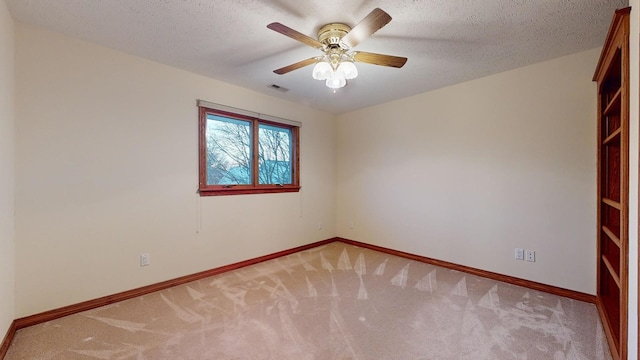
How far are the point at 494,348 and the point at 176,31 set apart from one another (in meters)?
3.32

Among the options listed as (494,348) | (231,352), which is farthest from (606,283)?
(231,352)

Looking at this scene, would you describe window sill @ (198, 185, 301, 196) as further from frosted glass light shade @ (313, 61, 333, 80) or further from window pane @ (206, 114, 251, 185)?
frosted glass light shade @ (313, 61, 333, 80)

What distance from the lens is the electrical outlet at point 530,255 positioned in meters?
2.81

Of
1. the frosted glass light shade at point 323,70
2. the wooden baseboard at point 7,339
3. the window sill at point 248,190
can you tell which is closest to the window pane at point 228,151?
the window sill at point 248,190

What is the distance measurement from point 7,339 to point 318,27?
3138 mm

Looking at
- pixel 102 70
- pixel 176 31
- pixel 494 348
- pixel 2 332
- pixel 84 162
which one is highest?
pixel 176 31

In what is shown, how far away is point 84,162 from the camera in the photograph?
234cm

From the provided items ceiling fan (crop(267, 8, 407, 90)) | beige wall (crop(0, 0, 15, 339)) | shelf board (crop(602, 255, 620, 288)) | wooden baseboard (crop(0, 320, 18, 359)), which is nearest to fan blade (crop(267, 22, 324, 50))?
ceiling fan (crop(267, 8, 407, 90))

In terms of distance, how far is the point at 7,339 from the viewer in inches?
72.7

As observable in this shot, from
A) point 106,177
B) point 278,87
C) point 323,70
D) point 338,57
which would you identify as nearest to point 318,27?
point 338,57

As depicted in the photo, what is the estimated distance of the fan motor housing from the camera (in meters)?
2.06

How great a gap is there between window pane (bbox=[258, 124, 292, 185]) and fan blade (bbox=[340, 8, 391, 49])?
209 centimetres

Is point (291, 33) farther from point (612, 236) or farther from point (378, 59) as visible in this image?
point (612, 236)

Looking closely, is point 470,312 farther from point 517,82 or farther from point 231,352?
point 517,82
